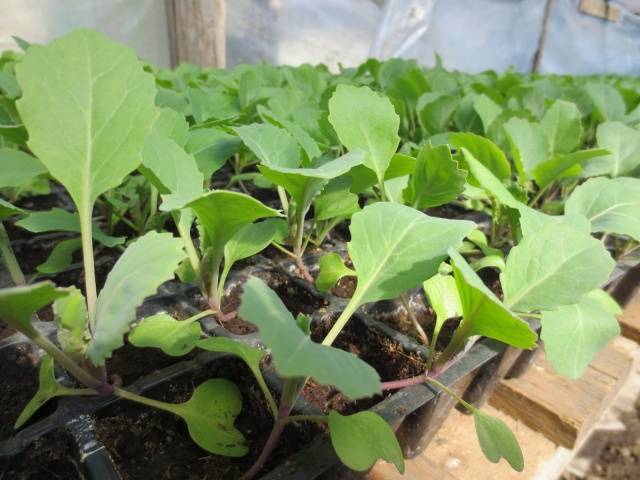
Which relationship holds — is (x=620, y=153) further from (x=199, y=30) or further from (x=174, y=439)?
(x=199, y=30)

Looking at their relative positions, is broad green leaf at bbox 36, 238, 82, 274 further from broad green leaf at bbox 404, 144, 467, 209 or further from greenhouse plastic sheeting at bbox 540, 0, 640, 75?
greenhouse plastic sheeting at bbox 540, 0, 640, 75

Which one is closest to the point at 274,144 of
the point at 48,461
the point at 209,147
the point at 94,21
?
the point at 209,147

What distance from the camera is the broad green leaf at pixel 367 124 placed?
0.50 metres

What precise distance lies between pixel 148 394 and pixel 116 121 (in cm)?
24

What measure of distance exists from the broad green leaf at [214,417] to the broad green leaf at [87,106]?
0.20 meters

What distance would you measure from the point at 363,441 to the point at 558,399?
0.62 metres

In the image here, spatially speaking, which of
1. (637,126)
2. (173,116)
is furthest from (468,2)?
(173,116)

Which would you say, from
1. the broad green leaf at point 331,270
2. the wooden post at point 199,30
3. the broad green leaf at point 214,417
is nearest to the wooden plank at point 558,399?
the broad green leaf at point 331,270

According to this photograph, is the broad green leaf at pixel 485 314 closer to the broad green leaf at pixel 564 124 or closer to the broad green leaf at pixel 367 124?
the broad green leaf at pixel 367 124

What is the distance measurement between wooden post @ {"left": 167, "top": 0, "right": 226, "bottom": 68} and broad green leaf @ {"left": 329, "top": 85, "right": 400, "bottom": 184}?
7.59 feet

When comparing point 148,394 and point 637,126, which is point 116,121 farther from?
point 637,126

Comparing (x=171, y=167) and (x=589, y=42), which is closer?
(x=171, y=167)

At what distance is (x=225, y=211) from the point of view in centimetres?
37

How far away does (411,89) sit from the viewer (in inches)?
39.8
